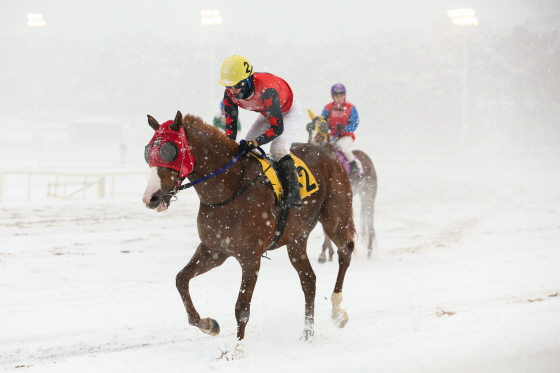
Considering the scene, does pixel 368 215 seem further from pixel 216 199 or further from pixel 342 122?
pixel 216 199

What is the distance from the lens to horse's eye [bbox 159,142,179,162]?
3.87 m

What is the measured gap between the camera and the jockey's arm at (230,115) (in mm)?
4828

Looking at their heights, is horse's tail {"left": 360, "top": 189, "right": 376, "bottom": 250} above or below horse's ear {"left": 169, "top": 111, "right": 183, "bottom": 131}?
below

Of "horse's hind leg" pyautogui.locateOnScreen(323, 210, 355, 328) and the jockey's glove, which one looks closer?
the jockey's glove

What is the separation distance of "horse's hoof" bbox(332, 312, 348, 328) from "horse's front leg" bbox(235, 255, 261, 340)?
124cm

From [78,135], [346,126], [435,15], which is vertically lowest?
[78,135]

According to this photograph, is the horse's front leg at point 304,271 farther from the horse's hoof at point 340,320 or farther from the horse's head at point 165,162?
the horse's head at point 165,162

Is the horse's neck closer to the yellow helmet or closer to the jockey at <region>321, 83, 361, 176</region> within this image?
the yellow helmet

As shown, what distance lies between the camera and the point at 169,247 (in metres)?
9.48

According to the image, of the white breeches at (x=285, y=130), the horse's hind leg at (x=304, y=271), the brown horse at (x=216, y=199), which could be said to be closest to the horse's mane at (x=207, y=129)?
the brown horse at (x=216, y=199)

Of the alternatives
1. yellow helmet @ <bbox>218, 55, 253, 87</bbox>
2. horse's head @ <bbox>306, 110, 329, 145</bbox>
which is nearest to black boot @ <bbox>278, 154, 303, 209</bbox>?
yellow helmet @ <bbox>218, 55, 253, 87</bbox>

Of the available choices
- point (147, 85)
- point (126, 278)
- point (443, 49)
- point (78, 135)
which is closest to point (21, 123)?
point (78, 135)

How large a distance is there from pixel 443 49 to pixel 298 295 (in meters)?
56.7

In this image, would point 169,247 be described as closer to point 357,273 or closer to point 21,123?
point 357,273
